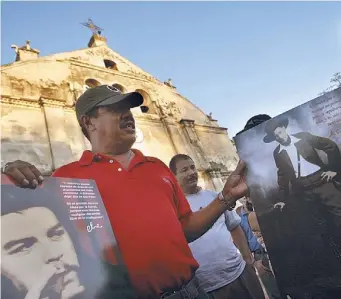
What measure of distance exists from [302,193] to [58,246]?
129 centimetres

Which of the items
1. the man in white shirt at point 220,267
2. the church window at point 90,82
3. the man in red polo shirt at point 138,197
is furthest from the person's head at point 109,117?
the church window at point 90,82

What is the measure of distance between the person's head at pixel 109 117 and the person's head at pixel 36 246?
708 millimetres

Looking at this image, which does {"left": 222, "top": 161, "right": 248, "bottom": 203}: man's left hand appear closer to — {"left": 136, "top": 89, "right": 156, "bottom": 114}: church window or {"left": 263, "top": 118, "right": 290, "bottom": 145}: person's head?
{"left": 263, "top": 118, "right": 290, "bottom": 145}: person's head

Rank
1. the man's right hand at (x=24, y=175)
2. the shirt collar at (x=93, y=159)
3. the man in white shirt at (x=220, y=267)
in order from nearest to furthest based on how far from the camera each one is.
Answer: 1. the man's right hand at (x=24, y=175)
2. the shirt collar at (x=93, y=159)
3. the man in white shirt at (x=220, y=267)

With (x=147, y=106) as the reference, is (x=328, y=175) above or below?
below

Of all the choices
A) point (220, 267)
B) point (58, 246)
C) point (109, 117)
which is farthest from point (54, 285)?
point (220, 267)

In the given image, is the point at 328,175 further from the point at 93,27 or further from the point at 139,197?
the point at 93,27

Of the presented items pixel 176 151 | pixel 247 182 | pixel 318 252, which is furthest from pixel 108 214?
pixel 176 151

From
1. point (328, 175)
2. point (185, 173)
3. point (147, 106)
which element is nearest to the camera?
point (328, 175)

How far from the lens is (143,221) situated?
1.54 metres

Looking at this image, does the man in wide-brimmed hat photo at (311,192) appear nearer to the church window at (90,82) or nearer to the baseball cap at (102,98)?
the baseball cap at (102,98)

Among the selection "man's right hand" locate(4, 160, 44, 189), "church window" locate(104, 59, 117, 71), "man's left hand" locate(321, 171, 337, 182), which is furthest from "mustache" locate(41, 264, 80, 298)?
"church window" locate(104, 59, 117, 71)

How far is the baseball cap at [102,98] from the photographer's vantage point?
1786mm

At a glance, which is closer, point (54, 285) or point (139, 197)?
point (54, 285)
